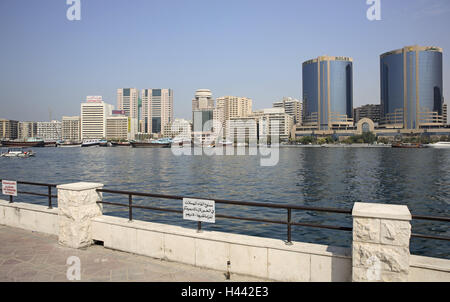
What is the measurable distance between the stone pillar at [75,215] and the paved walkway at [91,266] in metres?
0.26

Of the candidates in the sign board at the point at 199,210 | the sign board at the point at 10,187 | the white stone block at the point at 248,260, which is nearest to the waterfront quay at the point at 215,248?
the white stone block at the point at 248,260

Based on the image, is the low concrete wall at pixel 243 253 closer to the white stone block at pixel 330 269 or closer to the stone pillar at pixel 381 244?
the white stone block at pixel 330 269

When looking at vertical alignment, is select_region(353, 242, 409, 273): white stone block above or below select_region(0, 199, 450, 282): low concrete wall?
above

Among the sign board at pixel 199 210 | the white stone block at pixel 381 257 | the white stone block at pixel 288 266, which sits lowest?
the white stone block at pixel 288 266

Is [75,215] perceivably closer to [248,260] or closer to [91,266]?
[91,266]

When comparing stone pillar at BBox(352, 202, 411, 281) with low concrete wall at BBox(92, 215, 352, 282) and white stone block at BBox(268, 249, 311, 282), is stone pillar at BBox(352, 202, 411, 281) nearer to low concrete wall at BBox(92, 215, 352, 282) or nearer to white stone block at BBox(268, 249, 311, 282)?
low concrete wall at BBox(92, 215, 352, 282)

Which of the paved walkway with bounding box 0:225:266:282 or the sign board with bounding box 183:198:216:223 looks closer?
the paved walkway with bounding box 0:225:266:282

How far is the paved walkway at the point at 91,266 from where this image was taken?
711cm

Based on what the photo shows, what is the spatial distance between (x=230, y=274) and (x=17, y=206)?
8.19 m

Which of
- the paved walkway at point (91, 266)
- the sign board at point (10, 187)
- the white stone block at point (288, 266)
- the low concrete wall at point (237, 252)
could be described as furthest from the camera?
the sign board at point (10, 187)

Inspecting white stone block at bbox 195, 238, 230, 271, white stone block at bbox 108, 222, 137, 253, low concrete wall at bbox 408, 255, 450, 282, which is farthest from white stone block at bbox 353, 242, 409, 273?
white stone block at bbox 108, 222, 137, 253

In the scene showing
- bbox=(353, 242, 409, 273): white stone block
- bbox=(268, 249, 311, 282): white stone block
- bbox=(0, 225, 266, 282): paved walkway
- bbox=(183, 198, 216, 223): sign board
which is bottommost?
bbox=(0, 225, 266, 282): paved walkway

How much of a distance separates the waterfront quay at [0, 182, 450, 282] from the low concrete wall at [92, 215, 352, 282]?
18 mm

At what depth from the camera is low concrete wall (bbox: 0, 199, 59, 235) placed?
10.6m
